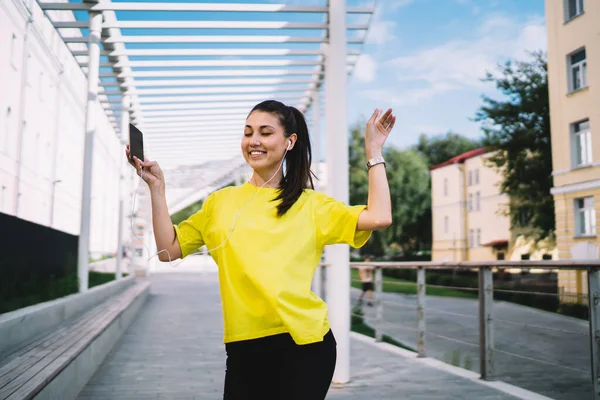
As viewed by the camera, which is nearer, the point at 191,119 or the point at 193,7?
the point at 193,7

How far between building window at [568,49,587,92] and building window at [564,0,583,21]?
1408 millimetres

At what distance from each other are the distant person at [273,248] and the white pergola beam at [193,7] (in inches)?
173

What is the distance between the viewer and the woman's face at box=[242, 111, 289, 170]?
187 cm

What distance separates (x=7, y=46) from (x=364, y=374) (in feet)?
14.6

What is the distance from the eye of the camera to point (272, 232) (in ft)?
5.76

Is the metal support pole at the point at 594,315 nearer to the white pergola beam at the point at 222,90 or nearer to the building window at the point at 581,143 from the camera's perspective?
the white pergola beam at the point at 222,90

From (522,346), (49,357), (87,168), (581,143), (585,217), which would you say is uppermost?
(581,143)

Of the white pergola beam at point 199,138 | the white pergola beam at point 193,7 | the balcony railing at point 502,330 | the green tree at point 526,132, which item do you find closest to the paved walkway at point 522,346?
the balcony railing at point 502,330

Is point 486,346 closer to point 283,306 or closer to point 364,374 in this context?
point 364,374

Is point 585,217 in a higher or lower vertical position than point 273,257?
higher

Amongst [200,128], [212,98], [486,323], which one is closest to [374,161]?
[486,323]

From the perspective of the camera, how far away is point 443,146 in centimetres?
5994

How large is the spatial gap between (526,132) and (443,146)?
37043 millimetres

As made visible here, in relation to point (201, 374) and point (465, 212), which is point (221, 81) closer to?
point (201, 374)
